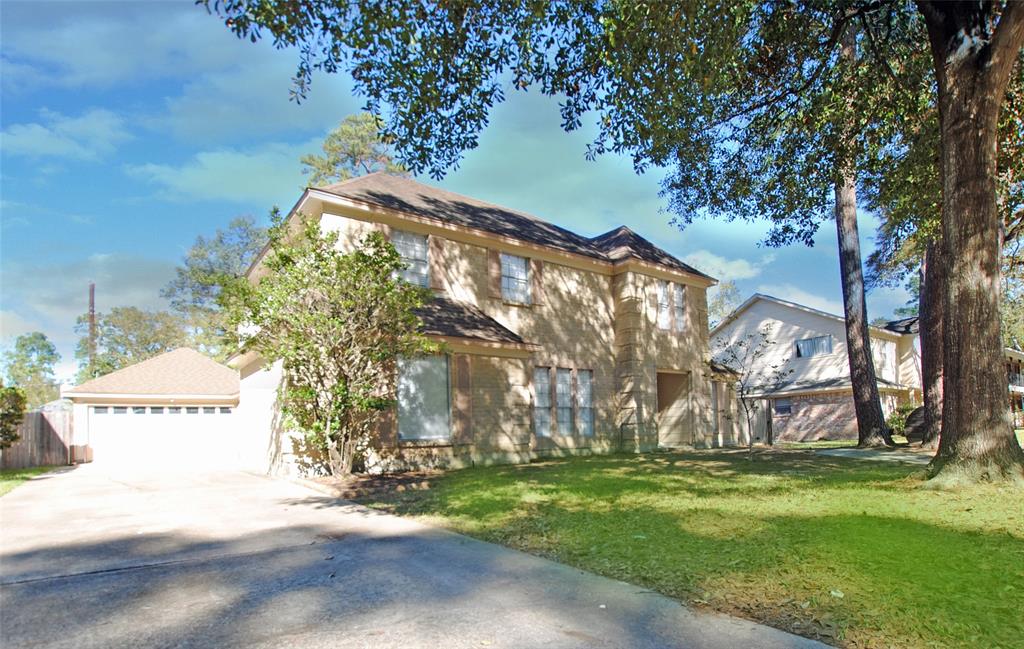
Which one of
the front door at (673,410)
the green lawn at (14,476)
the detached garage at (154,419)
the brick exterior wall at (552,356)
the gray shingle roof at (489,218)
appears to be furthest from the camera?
the detached garage at (154,419)

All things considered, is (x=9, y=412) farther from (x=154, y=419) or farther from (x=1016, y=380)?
(x=1016, y=380)

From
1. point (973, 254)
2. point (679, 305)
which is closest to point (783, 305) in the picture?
point (679, 305)

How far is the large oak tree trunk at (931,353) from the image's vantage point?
15.3m

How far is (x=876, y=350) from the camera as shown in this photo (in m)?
32.2

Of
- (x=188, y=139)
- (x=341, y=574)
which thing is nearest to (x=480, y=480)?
(x=341, y=574)

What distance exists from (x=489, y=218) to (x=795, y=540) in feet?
44.3

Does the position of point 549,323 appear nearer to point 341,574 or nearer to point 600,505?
point 600,505

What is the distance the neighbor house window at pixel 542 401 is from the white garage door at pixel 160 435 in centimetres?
1161

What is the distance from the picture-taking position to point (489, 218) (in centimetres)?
1786

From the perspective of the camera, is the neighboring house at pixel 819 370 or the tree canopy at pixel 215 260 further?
the tree canopy at pixel 215 260

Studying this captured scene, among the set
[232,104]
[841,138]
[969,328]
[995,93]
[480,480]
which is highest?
[232,104]

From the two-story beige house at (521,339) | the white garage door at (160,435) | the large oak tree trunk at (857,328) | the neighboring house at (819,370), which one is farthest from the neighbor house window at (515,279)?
the neighboring house at (819,370)

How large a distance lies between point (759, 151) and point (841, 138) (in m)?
1.67

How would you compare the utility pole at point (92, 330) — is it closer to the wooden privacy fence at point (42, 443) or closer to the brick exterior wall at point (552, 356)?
the wooden privacy fence at point (42, 443)
